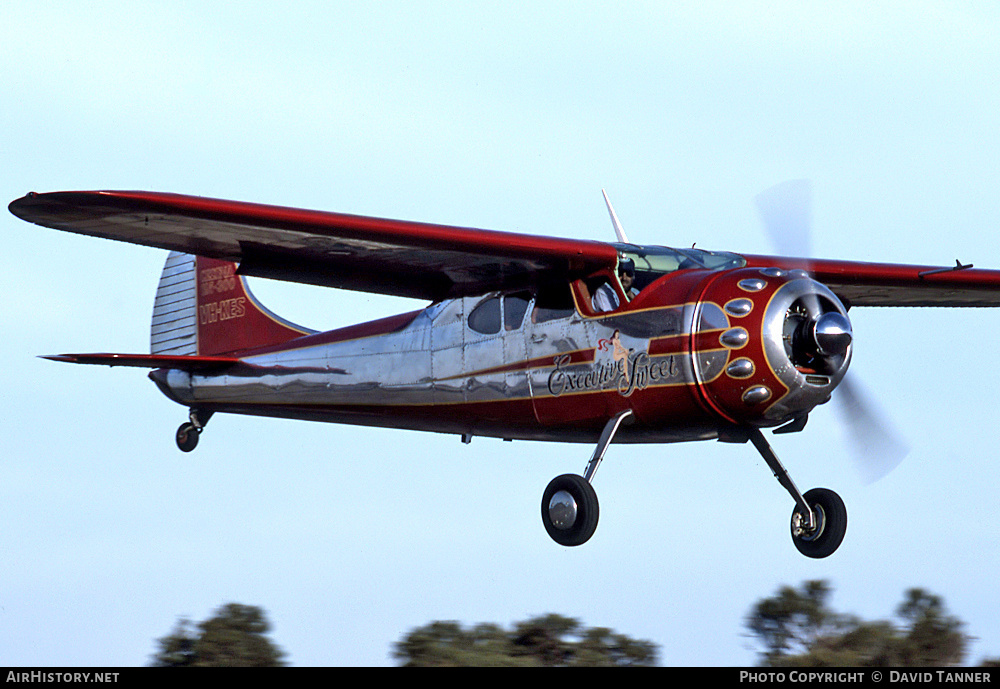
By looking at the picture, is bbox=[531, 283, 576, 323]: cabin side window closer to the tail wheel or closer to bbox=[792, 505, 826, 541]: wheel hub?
bbox=[792, 505, 826, 541]: wheel hub

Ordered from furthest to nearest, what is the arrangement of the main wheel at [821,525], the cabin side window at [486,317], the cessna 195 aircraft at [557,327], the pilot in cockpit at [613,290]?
the cabin side window at [486,317]
the main wheel at [821,525]
the pilot in cockpit at [613,290]
the cessna 195 aircraft at [557,327]

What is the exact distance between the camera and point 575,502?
407 inches

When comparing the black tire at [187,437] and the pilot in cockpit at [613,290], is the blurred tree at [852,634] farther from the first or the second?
the black tire at [187,437]

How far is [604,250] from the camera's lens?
34.9ft

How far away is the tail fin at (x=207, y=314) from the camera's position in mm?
15531

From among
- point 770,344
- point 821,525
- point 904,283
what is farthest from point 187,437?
point 904,283

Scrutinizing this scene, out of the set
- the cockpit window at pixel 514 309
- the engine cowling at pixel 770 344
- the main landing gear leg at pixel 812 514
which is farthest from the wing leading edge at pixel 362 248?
the main landing gear leg at pixel 812 514

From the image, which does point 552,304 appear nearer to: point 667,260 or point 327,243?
point 667,260

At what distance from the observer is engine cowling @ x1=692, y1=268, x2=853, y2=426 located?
964 centimetres

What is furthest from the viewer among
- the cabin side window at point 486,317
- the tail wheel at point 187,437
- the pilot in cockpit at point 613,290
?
the tail wheel at point 187,437

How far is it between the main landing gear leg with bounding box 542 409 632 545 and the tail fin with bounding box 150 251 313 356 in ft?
18.2

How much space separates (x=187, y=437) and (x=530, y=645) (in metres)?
6.85

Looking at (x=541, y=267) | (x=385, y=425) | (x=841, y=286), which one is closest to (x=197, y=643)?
(x=385, y=425)

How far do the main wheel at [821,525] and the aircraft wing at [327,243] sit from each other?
279 cm
